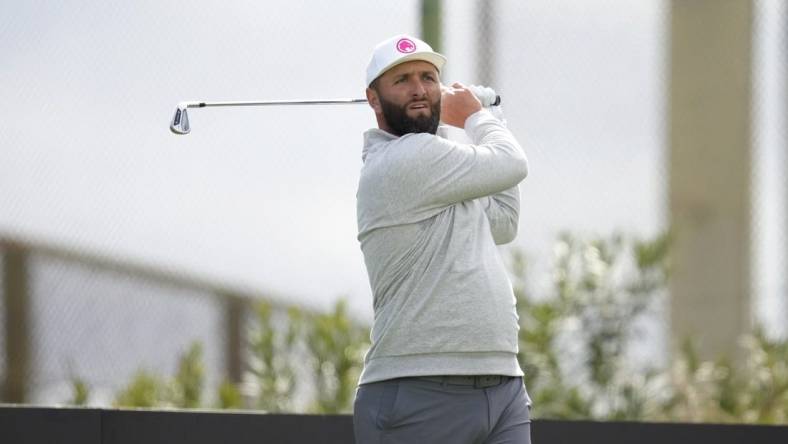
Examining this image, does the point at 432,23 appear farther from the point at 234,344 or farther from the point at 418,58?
the point at 418,58

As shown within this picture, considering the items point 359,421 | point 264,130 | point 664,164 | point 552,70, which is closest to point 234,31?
point 264,130

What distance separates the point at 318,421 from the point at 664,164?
2.14 meters

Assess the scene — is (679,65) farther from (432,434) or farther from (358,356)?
(432,434)

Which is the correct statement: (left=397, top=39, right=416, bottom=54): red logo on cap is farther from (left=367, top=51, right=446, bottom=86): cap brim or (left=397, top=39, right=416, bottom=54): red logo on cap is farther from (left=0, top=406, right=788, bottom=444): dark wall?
(left=0, top=406, right=788, bottom=444): dark wall

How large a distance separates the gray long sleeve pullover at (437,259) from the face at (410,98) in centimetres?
6

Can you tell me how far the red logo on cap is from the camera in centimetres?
305

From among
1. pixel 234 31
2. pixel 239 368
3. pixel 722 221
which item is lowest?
pixel 239 368

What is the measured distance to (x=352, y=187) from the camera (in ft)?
17.1

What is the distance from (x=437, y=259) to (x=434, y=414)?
1.01 ft

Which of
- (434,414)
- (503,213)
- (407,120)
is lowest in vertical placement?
(434,414)

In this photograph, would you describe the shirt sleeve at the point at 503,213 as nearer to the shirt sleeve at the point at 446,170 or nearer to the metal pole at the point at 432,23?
the shirt sleeve at the point at 446,170

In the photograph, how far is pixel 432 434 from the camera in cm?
292

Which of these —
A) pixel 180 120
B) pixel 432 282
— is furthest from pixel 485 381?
pixel 180 120

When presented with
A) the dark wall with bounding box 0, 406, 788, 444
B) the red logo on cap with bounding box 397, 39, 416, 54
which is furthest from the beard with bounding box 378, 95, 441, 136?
the dark wall with bounding box 0, 406, 788, 444
